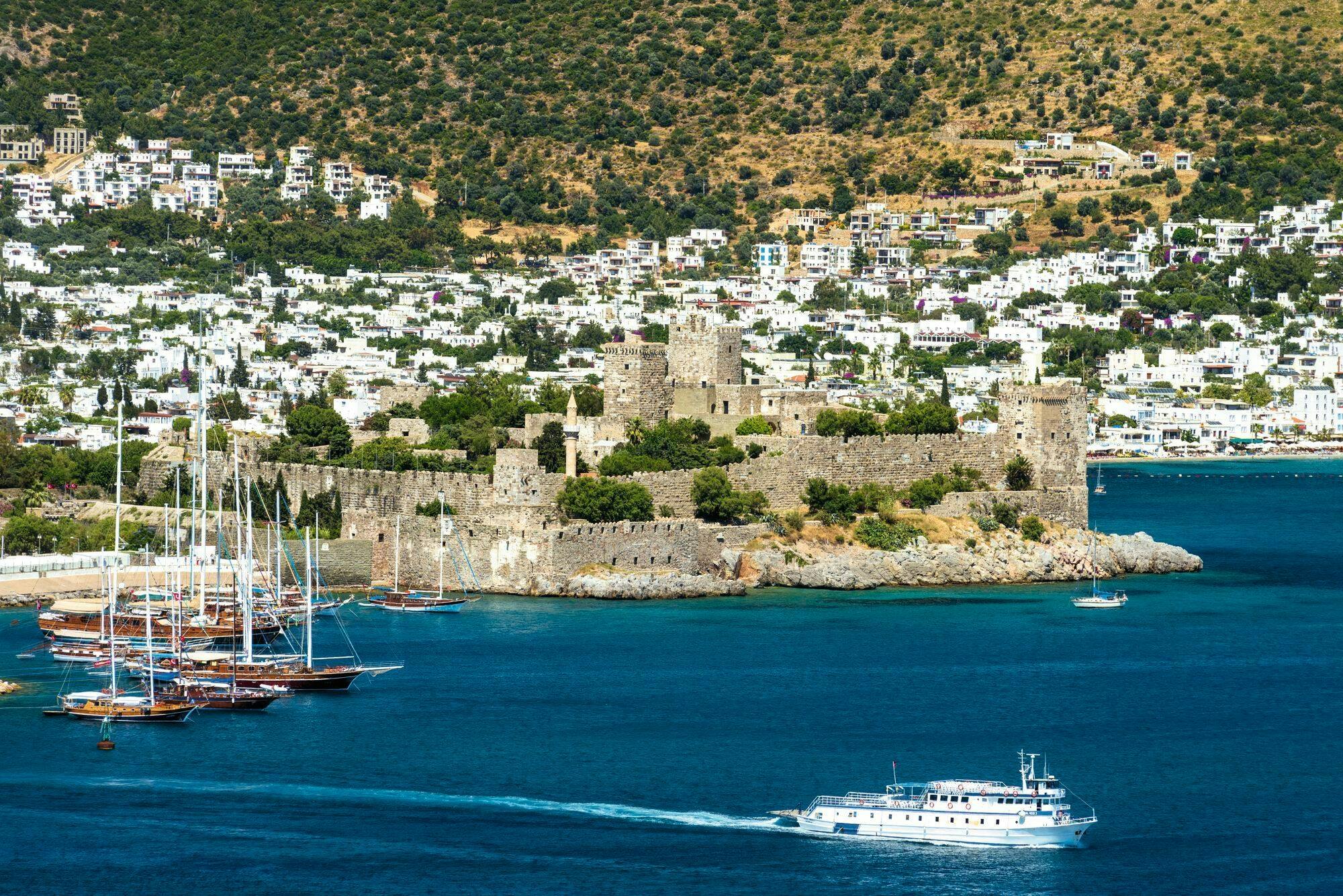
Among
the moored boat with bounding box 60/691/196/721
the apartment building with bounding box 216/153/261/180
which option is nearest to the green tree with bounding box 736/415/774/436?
the moored boat with bounding box 60/691/196/721

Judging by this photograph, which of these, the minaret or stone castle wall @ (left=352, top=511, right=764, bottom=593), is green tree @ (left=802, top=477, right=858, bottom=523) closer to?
stone castle wall @ (left=352, top=511, right=764, bottom=593)

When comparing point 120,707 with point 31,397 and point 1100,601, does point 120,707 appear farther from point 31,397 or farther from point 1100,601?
point 31,397

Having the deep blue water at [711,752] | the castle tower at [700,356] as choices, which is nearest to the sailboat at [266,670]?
the deep blue water at [711,752]

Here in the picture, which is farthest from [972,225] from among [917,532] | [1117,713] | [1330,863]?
[1330,863]

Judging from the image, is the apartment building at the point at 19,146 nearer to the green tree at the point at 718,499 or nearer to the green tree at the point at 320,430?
the green tree at the point at 320,430

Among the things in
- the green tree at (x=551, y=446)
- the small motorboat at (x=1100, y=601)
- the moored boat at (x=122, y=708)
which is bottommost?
the moored boat at (x=122, y=708)
